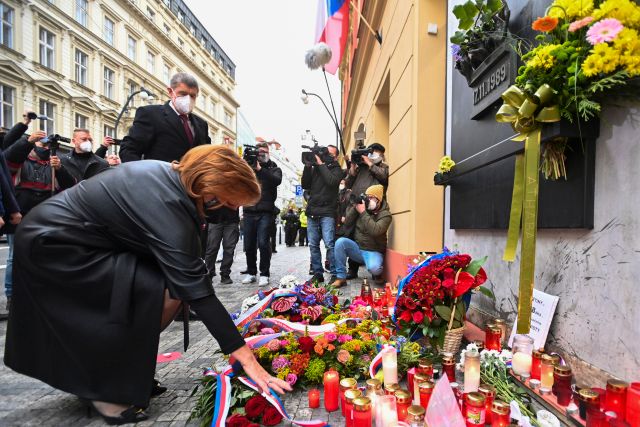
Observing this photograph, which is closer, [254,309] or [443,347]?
[443,347]

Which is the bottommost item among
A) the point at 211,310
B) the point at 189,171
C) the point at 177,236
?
the point at 211,310

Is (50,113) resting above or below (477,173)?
above

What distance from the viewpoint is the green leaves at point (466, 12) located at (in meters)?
2.26

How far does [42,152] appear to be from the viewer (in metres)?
4.28

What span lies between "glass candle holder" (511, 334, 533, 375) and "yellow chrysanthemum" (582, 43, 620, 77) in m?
1.17

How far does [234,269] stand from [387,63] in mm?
4220

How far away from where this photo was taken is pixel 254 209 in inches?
200

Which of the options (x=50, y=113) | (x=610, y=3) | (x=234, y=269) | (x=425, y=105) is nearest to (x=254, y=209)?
(x=234, y=269)

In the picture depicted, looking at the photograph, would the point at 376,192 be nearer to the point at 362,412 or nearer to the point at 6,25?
the point at 362,412

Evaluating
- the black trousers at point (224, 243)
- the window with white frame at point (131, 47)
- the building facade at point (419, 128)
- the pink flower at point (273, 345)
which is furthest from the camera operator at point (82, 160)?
the window with white frame at point (131, 47)

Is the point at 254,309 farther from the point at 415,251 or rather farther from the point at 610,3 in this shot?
the point at 610,3

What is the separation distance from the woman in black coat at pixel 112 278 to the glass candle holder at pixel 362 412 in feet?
1.23

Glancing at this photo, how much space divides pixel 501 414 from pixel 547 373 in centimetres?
47

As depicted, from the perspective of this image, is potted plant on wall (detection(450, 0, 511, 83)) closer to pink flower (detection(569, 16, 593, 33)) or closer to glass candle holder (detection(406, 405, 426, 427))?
pink flower (detection(569, 16, 593, 33))
